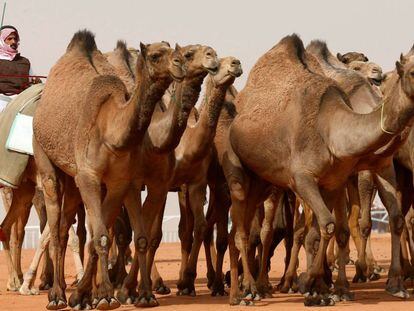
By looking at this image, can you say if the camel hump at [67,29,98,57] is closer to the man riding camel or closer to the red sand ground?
the man riding camel

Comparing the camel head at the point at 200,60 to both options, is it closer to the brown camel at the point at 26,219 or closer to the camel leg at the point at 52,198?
the camel leg at the point at 52,198

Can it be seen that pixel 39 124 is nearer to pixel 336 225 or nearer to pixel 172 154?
pixel 172 154

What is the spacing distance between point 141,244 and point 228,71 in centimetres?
192

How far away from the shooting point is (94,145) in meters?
12.5

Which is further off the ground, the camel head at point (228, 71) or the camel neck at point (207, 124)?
the camel head at point (228, 71)

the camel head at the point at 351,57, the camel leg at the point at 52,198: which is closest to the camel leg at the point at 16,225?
the camel leg at the point at 52,198

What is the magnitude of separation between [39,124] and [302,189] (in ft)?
9.43

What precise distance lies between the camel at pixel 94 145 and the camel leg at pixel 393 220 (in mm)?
2462

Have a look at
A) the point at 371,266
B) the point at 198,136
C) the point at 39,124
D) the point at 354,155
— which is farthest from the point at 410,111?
the point at 371,266

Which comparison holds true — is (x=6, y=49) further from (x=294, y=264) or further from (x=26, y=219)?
(x=294, y=264)

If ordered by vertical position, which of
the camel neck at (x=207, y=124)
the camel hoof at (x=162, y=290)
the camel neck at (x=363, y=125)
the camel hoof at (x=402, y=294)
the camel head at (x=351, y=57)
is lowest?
the camel hoof at (x=402, y=294)

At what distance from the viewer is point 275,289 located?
15.4m

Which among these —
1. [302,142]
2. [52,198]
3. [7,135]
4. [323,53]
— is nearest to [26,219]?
[7,135]

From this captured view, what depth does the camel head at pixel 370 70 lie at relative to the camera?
15398 millimetres
